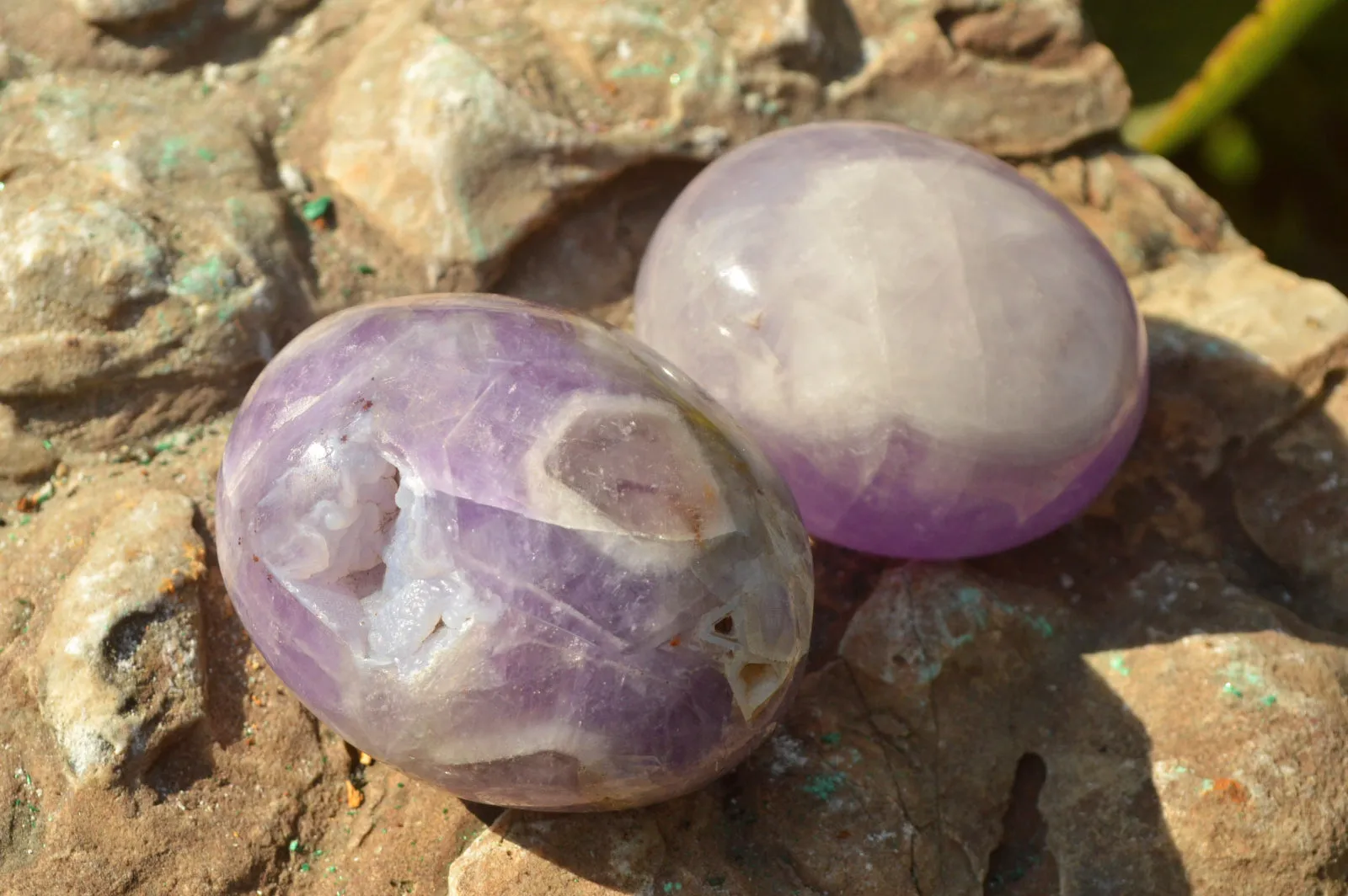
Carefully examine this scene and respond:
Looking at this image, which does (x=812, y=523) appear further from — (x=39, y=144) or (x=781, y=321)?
(x=39, y=144)

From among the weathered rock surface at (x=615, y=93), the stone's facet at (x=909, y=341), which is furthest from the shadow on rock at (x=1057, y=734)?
the weathered rock surface at (x=615, y=93)

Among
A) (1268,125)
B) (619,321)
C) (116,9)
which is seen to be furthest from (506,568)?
(1268,125)

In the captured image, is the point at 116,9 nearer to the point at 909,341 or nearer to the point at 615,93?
the point at 615,93

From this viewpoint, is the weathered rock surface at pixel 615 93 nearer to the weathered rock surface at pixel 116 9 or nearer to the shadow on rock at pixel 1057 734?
the weathered rock surface at pixel 116 9

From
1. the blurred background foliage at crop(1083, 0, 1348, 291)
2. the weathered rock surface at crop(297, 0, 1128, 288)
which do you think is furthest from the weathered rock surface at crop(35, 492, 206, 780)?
the blurred background foliage at crop(1083, 0, 1348, 291)

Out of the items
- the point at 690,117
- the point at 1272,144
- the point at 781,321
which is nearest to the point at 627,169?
the point at 690,117
